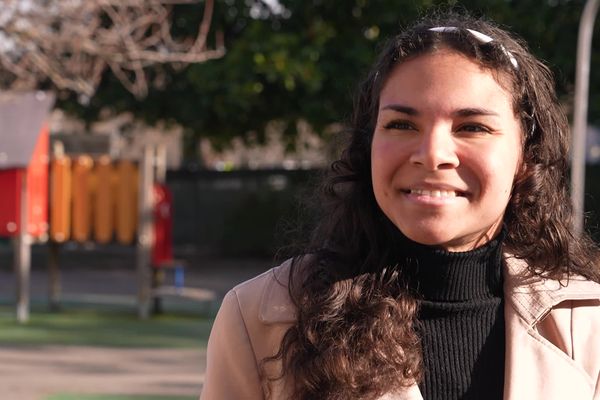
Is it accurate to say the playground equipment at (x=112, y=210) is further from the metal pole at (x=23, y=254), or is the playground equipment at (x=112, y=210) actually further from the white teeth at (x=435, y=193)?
the white teeth at (x=435, y=193)

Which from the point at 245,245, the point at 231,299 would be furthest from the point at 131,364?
the point at 245,245

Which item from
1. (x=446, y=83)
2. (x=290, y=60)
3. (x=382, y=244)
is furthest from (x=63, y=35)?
(x=446, y=83)

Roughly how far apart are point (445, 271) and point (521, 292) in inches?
6.5

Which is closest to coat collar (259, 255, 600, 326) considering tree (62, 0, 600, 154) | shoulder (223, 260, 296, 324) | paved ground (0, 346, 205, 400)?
shoulder (223, 260, 296, 324)

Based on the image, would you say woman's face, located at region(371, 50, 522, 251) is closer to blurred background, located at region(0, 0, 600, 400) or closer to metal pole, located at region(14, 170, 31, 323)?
blurred background, located at region(0, 0, 600, 400)

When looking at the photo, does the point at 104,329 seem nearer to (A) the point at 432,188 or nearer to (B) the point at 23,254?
(B) the point at 23,254

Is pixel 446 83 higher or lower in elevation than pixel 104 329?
higher

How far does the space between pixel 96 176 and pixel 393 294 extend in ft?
38.0

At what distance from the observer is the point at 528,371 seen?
199 cm

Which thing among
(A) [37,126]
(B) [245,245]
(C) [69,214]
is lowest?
(B) [245,245]

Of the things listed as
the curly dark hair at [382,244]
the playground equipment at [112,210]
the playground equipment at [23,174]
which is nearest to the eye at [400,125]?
the curly dark hair at [382,244]

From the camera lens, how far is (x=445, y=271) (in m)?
2.01

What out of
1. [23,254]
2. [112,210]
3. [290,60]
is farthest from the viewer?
[290,60]

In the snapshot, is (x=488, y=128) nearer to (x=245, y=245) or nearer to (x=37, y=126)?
(x=37, y=126)
